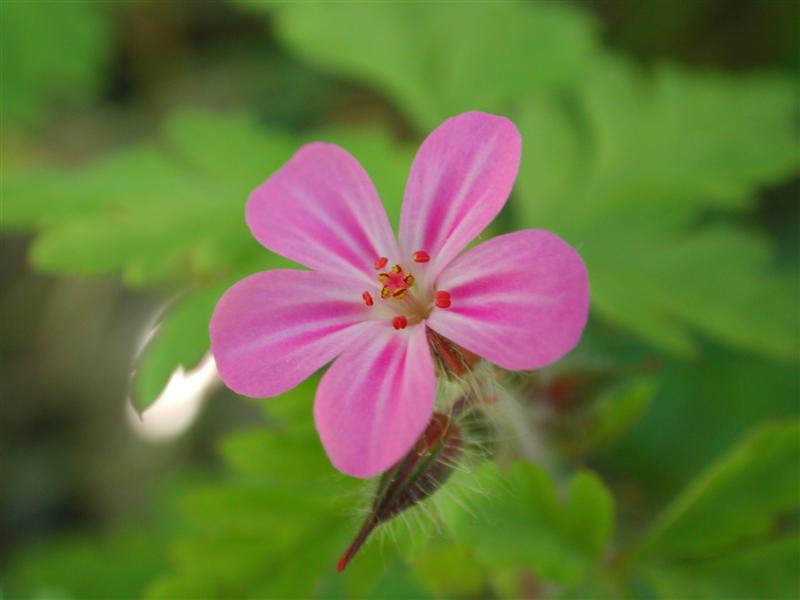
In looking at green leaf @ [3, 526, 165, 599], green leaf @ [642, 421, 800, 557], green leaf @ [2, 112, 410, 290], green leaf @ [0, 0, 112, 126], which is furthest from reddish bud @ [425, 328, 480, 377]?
green leaf @ [0, 0, 112, 126]

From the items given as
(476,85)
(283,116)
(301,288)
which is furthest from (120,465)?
(301,288)

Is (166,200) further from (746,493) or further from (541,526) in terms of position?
(746,493)

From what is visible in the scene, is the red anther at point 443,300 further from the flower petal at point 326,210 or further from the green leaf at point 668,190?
the green leaf at point 668,190

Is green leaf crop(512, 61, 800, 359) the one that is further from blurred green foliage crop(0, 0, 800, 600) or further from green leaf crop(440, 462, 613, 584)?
green leaf crop(440, 462, 613, 584)

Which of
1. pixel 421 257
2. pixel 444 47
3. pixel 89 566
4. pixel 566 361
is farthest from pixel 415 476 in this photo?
pixel 89 566

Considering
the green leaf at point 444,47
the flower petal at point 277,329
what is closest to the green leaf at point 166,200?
the green leaf at point 444,47

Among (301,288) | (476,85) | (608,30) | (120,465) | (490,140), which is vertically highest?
(608,30)

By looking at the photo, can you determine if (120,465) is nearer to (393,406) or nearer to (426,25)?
(426,25)
